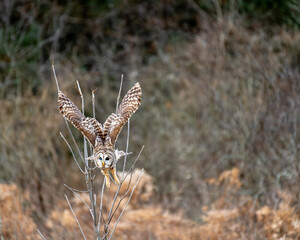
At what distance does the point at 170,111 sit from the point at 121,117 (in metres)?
6.47

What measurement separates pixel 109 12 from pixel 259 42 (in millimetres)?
4493

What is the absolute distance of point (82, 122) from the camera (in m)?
1.99

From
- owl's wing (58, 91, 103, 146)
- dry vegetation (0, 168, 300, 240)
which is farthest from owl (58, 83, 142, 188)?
dry vegetation (0, 168, 300, 240)

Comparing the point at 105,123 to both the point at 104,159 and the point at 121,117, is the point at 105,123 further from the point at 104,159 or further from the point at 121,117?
the point at 104,159

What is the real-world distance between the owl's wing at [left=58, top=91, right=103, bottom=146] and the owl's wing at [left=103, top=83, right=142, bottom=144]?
0.12 ft

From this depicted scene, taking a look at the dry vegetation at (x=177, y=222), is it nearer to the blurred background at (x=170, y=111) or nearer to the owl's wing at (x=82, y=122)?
the blurred background at (x=170, y=111)

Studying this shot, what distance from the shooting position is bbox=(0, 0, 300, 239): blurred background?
4.54m

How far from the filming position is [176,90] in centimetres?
905

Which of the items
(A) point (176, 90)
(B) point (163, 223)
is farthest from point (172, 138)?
(B) point (163, 223)

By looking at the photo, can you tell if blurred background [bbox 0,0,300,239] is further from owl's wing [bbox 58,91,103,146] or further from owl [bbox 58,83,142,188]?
owl's wing [bbox 58,91,103,146]

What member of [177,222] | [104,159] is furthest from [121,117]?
[177,222]

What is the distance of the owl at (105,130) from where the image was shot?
6.11 feet

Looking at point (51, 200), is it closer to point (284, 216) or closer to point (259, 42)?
point (284, 216)

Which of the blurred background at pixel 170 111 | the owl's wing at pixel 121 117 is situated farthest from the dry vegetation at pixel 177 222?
the owl's wing at pixel 121 117
